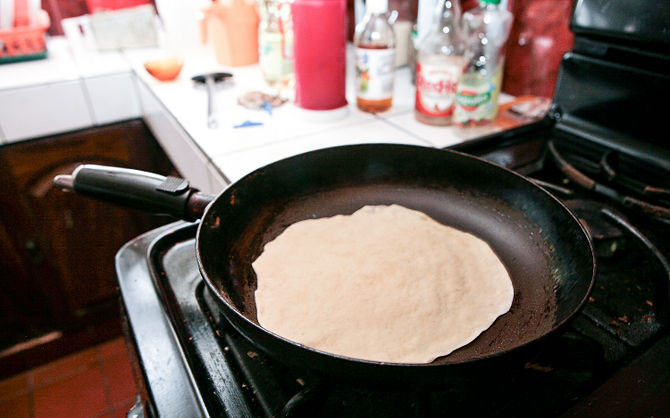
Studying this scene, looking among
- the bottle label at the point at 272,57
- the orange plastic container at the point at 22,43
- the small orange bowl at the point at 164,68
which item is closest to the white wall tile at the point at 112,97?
the small orange bowl at the point at 164,68

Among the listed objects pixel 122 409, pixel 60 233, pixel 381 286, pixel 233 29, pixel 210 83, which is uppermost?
pixel 233 29

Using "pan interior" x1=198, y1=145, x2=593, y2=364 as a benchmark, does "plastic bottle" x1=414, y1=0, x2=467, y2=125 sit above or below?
above

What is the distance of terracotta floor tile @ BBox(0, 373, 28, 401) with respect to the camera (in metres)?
1.62

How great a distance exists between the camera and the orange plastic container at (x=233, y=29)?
4.55ft

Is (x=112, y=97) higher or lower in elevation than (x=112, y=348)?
higher

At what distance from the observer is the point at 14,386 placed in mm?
1646

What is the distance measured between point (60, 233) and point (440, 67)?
1.35 meters

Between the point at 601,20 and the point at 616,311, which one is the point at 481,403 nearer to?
the point at 616,311

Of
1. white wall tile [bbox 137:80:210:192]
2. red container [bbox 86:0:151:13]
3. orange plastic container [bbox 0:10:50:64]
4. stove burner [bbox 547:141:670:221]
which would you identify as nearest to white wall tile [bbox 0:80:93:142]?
white wall tile [bbox 137:80:210:192]

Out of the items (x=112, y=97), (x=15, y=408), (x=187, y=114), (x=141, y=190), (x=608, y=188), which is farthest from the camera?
(x=15, y=408)

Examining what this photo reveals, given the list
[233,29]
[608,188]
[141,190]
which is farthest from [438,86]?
[233,29]

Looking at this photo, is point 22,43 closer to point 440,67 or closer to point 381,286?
point 440,67

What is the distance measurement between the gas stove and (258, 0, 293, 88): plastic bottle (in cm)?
67

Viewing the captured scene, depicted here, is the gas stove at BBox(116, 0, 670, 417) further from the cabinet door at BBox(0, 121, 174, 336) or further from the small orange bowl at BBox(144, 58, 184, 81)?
the cabinet door at BBox(0, 121, 174, 336)
